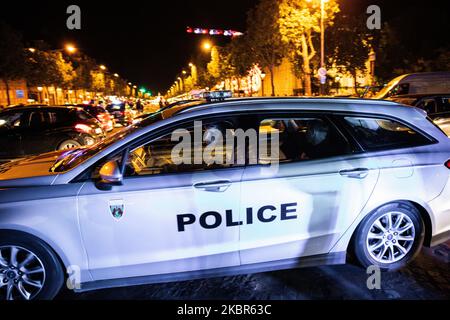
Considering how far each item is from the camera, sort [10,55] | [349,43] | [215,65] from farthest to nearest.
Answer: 1. [215,65]
2. [10,55]
3. [349,43]

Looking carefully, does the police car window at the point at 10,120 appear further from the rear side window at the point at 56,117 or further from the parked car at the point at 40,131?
the rear side window at the point at 56,117

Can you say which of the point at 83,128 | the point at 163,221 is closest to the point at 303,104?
the point at 163,221

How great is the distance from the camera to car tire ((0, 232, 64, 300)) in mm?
3293

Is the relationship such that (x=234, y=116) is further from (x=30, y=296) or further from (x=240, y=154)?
(x=30, y=296)

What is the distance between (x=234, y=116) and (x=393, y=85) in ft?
46.7

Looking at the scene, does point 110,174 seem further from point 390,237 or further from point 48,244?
point 390,237

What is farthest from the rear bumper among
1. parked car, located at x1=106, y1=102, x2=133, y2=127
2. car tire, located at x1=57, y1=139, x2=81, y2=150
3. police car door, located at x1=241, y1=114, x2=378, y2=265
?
parked car, located at x1=106, y1=102, x2=133, y2=127

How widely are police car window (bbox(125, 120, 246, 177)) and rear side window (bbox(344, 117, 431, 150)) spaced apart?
119 cm

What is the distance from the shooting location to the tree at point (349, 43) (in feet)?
106

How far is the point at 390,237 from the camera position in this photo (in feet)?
13.1

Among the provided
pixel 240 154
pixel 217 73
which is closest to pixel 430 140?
pixel 240 154

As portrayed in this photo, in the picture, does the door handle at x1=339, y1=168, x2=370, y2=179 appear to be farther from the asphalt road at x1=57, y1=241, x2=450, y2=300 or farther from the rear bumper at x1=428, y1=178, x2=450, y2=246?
the asphalt road at x1=57, y1=241, x2=450, y2=300

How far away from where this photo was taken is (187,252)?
137 inches

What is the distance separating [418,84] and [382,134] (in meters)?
14.1
